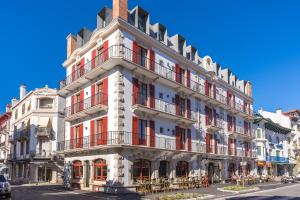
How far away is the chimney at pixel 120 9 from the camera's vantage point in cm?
2667

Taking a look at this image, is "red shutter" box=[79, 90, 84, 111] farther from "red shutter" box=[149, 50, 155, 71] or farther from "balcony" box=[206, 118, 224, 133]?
"balcony" box=[206, 118, 224, 133]

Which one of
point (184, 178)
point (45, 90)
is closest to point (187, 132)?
point (184, 178)

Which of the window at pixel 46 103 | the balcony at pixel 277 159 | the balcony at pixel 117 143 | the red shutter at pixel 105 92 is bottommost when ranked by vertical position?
the balcony at pixel 277 159

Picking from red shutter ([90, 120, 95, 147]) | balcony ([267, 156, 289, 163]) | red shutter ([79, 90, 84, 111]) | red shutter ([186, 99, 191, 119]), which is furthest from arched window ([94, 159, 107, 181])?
balcony ([267, 156, 289, 163])

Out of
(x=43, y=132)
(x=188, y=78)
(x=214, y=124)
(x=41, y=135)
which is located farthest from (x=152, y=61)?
(x=41, y=135)

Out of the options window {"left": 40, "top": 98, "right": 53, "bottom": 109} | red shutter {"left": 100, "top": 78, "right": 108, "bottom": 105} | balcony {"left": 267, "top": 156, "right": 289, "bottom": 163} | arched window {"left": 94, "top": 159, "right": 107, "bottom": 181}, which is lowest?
balcony {"left": 267, "top": 156, "right": 289, "bottom": 163}

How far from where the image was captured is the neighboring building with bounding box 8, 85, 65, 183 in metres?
40.8

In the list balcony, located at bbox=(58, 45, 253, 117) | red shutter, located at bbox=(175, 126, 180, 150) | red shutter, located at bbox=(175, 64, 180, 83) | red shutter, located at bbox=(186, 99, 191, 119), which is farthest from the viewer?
red shutter, located at bbox=(186, 99, 191, 119)

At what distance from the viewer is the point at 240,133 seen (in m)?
44.9

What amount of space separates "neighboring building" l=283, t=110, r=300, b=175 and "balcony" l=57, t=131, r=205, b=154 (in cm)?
4001

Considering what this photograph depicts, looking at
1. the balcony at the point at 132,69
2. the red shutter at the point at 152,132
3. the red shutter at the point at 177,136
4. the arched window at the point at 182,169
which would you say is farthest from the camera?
the arched window at the point at 182,169

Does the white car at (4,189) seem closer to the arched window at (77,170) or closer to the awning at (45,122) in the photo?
the arched window at (77,170)

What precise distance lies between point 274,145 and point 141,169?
39.5m

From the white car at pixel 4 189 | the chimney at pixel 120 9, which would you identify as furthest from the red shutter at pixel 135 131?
the white car at pixel 4 189
